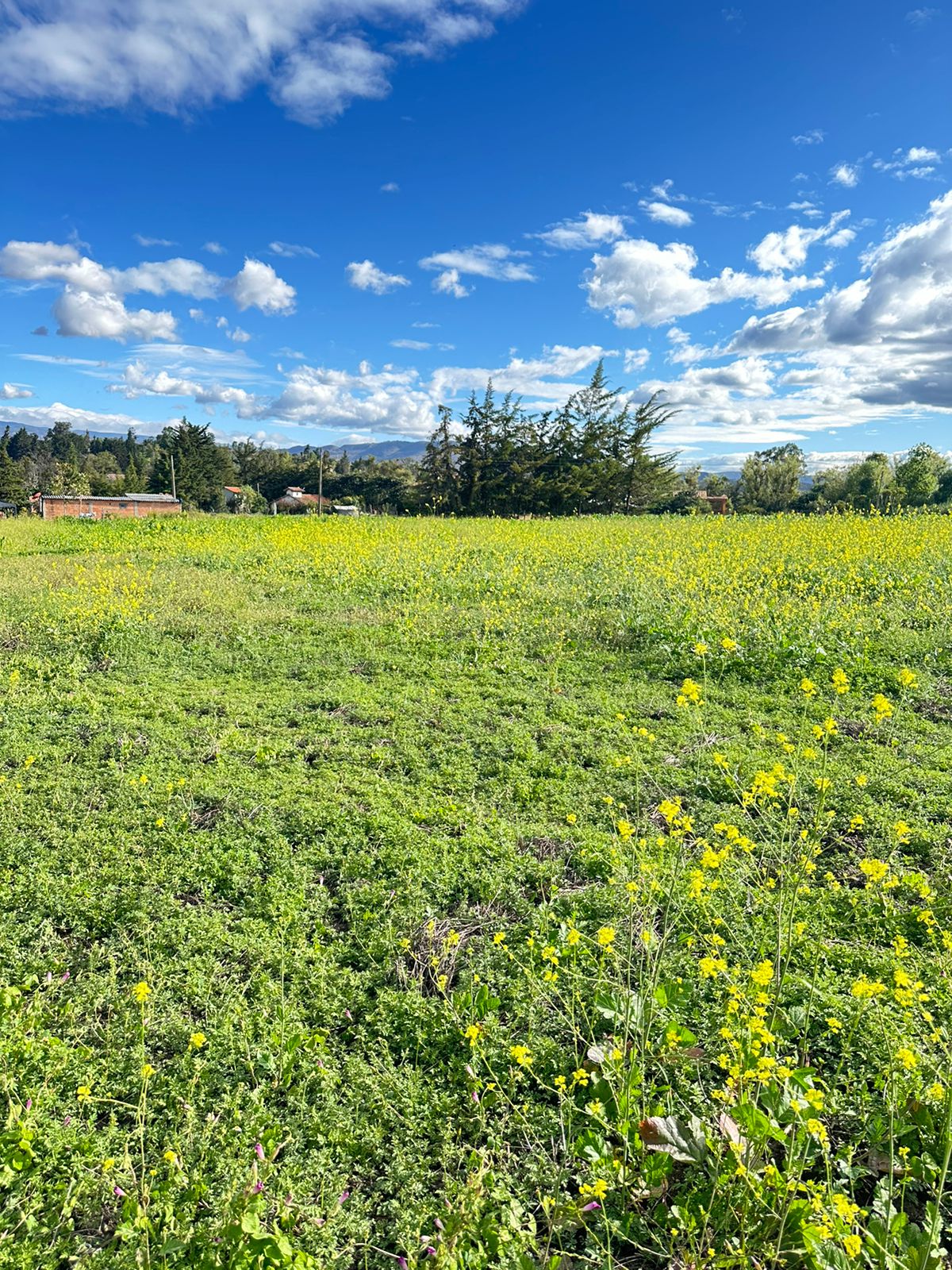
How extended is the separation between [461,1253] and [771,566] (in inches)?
384

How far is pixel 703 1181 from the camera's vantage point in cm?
193

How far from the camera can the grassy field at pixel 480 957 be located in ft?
6.20

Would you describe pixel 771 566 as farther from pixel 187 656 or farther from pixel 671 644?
pixel 187 656

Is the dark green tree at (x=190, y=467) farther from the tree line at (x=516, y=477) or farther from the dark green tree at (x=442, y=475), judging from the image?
the dark green tree at (x=442, y=475)

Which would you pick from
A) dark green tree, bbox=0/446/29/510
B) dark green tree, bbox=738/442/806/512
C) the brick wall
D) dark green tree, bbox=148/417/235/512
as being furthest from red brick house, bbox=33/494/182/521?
dark green tree, bbox=738/442/806/512

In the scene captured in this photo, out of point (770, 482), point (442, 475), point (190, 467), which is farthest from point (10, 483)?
point (770, 482)

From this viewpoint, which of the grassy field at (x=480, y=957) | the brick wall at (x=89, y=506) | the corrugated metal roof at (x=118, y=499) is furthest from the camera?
the corrugated metal roof at (x=118, y=499)

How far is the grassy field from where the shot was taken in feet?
6.20

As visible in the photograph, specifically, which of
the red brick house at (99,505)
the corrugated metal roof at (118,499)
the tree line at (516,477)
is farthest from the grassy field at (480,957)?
the corrugated metal roof at (118,499)

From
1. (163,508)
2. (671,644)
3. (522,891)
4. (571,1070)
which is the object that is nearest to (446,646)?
(671,644)

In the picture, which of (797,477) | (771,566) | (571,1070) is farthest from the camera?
(797,477)

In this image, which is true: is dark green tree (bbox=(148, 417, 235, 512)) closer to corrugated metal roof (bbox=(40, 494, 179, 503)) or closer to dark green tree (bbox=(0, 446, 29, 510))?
corrugated metal roof (bbox=(40, 494, 179, 503))

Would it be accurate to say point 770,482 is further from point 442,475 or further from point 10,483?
point 10,483

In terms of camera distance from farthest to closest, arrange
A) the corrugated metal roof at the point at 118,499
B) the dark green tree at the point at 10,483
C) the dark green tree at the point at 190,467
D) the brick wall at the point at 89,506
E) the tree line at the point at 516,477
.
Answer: the dark green tree at the point at 10,483 < the dark green tree at the point at 190,467 < the corrugated metal roof at the point at 118,499 < the brick wall at the point at 89,506 < the tree line at the point at 516,477
